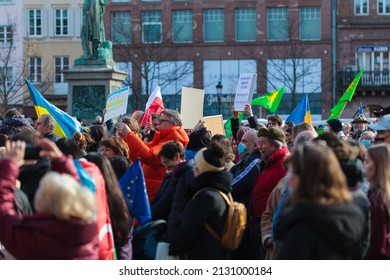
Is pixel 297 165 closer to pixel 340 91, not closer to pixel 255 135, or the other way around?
pixel 255 135

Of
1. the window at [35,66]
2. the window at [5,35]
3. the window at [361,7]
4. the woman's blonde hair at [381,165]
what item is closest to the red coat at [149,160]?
the woman's blonde hair at [381,165]

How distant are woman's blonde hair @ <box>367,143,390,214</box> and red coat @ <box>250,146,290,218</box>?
5.35ft

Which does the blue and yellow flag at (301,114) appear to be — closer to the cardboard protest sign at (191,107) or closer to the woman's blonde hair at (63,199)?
the cardboard protest sign at (191,107)

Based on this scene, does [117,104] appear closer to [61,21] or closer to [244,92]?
[244,92]

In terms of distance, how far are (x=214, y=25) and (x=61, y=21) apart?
29.3 ft

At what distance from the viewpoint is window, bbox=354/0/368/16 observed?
52.4 meters

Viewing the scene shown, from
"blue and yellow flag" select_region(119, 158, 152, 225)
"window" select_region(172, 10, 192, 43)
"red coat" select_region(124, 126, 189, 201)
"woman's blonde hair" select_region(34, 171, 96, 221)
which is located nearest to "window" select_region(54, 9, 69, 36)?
"window" select_region(172, 10, 192, 43)

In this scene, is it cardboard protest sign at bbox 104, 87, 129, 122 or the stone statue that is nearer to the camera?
cardboard protest sign at bbox 104, 87, 129, 122

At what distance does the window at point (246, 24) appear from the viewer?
5234 cm

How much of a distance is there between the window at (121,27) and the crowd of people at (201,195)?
138ft

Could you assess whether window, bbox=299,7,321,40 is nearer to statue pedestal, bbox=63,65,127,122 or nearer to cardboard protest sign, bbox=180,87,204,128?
statue pedestal, bbox=63,65,127,122

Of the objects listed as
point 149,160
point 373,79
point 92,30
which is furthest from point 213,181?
point 373,79

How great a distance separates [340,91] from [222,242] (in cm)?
4574

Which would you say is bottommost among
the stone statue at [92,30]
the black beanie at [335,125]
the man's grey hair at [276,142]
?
the man's grey hair at [276,142]
